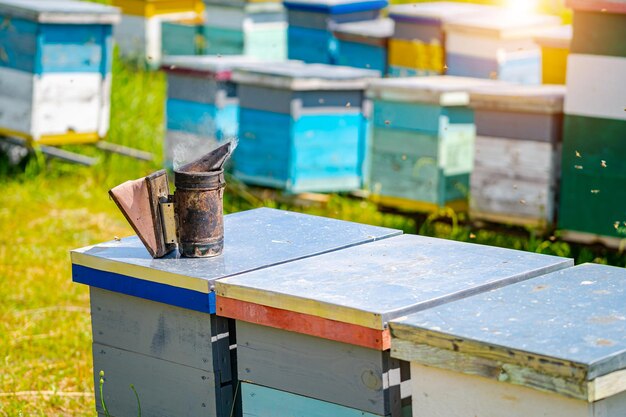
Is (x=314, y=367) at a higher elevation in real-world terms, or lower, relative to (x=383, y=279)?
lower

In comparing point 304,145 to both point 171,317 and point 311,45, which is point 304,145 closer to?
point 311,45

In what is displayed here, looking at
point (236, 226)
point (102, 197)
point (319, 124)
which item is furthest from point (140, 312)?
point (102, 197)

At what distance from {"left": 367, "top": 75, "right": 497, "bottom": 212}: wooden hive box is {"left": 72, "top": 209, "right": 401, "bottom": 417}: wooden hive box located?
219 cm

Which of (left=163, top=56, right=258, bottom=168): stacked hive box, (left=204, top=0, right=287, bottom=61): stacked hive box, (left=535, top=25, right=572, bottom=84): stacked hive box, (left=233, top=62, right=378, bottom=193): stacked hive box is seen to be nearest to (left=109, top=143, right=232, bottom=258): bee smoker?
(left=233, top=62, right=378, bottom=193): stacked hive box

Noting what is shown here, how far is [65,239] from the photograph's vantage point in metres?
A: 5.53

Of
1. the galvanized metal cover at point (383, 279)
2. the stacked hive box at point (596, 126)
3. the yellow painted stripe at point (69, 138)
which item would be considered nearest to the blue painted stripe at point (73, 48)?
the yellow painted stripe at point (69, 138)

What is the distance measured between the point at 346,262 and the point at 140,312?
0.53 m

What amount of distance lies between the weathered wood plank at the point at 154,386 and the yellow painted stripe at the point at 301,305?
0.25 metres

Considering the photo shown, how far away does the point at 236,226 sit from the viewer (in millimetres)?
3137

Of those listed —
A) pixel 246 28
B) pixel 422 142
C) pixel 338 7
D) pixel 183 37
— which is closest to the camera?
pixel 422 142

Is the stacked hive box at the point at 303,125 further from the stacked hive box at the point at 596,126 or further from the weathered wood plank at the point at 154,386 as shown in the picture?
the weathered wood plank at the point at 154,386

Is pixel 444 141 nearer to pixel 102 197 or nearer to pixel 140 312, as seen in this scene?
pixel 102 197

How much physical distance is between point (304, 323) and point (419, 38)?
4.17 m

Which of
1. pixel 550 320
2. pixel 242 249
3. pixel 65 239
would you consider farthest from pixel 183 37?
pixel 550 320
